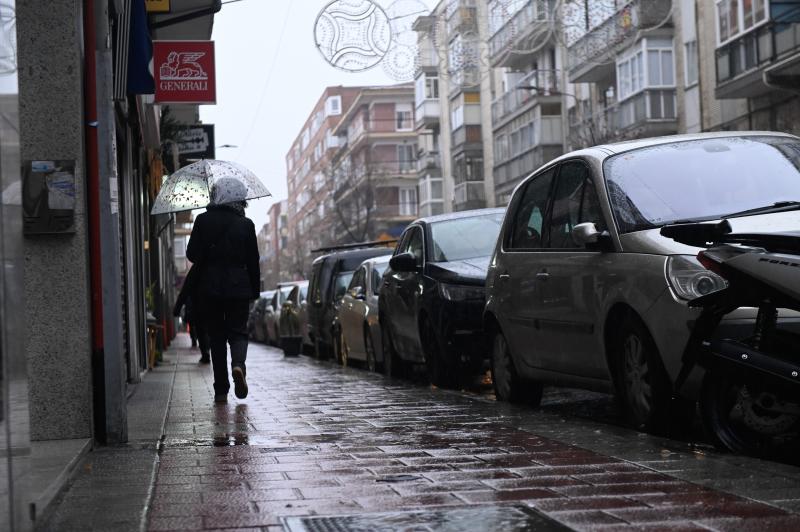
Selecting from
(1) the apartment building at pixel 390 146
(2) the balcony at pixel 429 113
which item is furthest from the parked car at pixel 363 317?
(1) the apartment building at pixel 390 146

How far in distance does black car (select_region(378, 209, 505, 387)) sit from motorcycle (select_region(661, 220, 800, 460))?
5.48 metres

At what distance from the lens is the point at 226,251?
11.3m

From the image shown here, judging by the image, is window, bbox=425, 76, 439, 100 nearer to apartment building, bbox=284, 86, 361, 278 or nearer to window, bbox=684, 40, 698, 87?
apartment building, bbox=284, 86, 361, 278

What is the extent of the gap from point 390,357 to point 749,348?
29.8 feet

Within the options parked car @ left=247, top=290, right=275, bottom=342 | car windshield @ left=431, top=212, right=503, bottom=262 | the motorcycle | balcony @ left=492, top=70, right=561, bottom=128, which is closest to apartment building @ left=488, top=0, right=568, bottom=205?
balcony @ left=492, top=70, right=561, bottom=128

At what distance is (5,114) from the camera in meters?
3.69

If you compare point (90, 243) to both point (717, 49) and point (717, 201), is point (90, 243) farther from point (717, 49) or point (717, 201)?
point (717, 49)

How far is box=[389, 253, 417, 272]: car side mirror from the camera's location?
12.9m

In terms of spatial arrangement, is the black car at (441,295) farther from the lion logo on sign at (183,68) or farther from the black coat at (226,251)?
the lion logo on sign at (183,68)

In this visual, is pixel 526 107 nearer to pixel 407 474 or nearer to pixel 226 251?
pixel 226 251

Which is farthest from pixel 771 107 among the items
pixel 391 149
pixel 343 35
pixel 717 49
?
pixel 391 149

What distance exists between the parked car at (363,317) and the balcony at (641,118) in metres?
22.7

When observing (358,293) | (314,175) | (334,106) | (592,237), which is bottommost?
(358,293)

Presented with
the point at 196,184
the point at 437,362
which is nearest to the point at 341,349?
the point at 196,184
